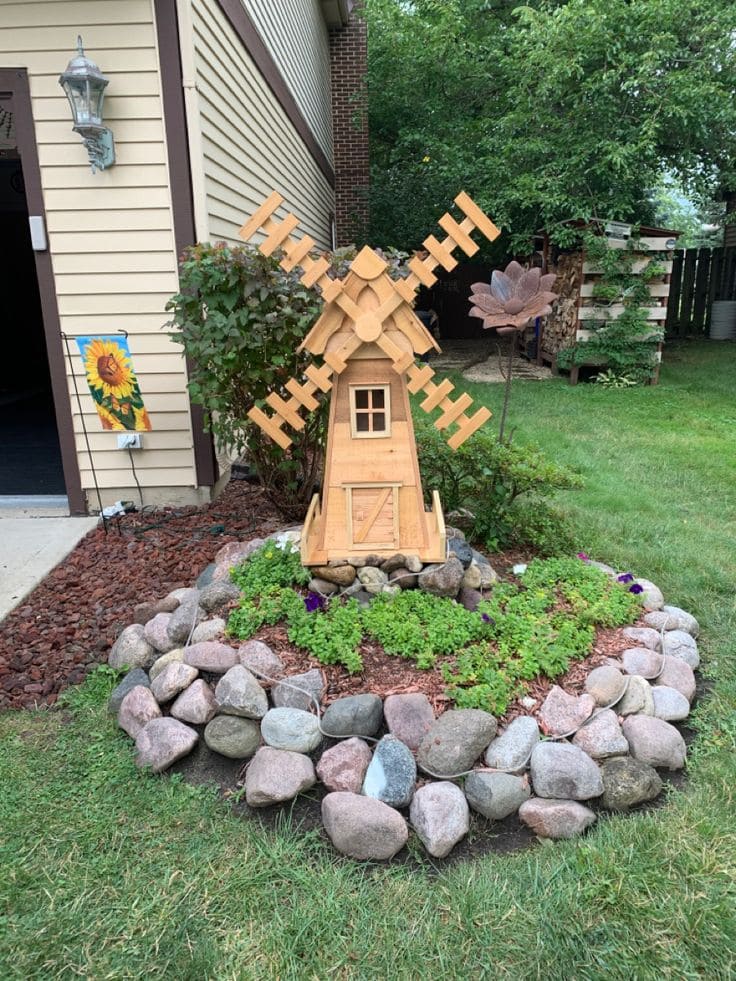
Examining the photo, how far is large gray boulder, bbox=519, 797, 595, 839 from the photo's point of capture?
2.23 meters

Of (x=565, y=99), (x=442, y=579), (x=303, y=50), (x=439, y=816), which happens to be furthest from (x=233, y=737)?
(x=565, y=99)

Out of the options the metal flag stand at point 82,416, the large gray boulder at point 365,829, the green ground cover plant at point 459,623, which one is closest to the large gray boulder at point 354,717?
the green ground cover plant at point 459,623

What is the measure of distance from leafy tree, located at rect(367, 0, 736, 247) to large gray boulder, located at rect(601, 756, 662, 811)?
28.2 ft

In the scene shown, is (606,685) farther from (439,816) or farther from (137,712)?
(137,712)

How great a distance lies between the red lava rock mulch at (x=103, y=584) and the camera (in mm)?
3062

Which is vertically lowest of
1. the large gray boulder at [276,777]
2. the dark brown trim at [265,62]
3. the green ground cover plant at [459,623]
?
the large gray boulder at [276,777]

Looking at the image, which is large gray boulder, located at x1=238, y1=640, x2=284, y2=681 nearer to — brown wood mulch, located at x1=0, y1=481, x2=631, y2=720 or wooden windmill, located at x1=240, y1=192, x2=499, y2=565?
brown wood mulch, located at x1=0, y1=481, x2=631, y2=720

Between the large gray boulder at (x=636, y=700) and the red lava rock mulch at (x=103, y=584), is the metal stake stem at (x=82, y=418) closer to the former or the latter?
the red lava rock mulch at (x=103, y=584)

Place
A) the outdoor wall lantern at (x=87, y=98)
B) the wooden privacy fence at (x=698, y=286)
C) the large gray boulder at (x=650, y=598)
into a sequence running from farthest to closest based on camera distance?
the wooden privacy fence at (x=698, y=286) < the outdoor wall lantern at (x=87, y=98) < the large gray boulder at (x=650, y=598)

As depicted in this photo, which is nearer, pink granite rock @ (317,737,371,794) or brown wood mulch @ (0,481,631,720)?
pink granite rock @ (317,737,371,794)

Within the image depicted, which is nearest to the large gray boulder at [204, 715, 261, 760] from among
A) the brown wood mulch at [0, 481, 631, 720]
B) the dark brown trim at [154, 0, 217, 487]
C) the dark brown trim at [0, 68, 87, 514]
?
the brown wood mulch at [0, 481, 631, 720]

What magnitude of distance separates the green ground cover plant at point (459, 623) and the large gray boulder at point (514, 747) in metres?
0.10

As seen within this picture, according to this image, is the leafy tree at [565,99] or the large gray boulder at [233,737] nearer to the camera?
the large gray boulder at [233,737]

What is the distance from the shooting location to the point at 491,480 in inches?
149
